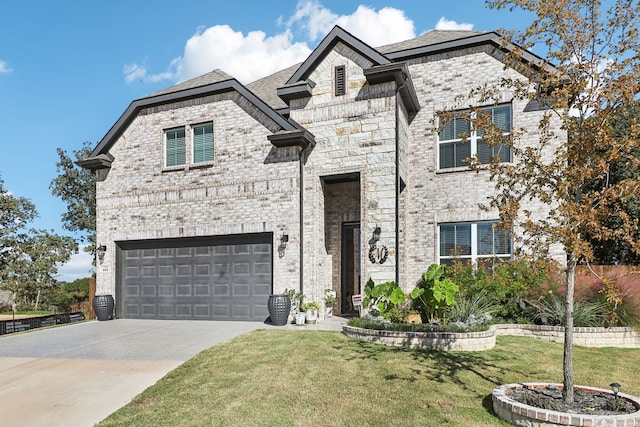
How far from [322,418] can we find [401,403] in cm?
118

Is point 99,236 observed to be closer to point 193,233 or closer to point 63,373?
point 193,233

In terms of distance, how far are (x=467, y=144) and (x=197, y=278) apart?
9105 millimetres

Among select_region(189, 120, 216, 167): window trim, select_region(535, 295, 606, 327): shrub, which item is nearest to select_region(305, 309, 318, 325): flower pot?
select_region(535, 295, 606, 327): shrub

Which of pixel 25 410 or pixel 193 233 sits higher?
pixel 193 233

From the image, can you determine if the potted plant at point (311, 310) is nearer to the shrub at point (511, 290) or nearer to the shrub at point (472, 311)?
the shrub at point (472, 311)

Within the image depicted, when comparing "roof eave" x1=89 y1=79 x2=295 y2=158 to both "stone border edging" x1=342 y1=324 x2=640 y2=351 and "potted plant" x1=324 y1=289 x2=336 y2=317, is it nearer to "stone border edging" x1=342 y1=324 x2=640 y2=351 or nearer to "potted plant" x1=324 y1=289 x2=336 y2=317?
"potted plant" x1=324 y1=289 x2=336 y2=317

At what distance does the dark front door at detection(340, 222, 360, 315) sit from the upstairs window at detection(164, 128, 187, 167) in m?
5.65

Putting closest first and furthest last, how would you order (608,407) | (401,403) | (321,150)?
(608,407)
(401,403)
(321,150)

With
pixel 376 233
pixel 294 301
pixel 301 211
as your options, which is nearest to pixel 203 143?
pixel 301 211

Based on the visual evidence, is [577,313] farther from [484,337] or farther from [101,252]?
[101,252]

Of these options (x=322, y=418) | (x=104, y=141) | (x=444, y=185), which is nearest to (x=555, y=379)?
(x=322, y=418)

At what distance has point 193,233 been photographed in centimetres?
1445

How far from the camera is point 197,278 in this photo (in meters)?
14.4

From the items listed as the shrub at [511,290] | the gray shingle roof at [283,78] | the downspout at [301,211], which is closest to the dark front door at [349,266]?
the downspout at [301,211]
